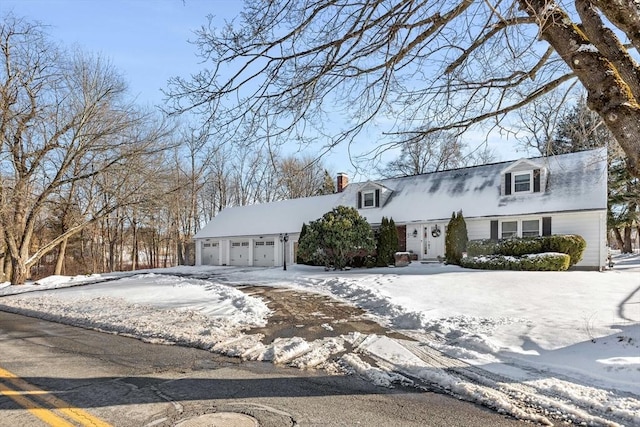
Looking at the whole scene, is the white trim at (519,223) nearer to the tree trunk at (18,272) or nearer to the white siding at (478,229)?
the white siding at (478,229)

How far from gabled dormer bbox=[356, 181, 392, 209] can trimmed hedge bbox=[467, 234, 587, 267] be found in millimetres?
7593

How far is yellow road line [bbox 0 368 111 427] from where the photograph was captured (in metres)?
3.58

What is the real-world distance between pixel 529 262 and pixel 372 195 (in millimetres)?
10749

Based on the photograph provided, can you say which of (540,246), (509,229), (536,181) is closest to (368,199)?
(509,229)

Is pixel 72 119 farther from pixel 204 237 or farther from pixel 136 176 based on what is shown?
pixel 204 237

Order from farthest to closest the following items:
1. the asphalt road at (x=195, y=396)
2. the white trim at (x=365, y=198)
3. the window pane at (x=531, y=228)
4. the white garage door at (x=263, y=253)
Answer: the white garage door at (x=263, y=253) → the white trim at (x=365, y=198) → the window pane at (x=531, y=228) → the asphalt road at (x=195, y=396)

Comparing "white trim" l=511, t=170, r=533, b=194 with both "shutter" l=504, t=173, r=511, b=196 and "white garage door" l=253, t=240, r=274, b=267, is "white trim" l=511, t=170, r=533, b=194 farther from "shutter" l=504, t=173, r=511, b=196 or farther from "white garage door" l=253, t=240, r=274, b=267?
"white garage door" l=253, t=240, r=274, b=267

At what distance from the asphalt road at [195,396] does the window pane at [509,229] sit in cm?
1775

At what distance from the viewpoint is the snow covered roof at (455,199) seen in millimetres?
19141

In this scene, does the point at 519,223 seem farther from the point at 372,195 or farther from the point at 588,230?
the point at 372,195

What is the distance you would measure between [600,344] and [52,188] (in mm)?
22768

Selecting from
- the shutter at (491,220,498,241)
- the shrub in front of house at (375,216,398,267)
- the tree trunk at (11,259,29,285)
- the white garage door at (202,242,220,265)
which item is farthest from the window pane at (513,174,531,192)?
the tree trunk at (11,259,29,285)

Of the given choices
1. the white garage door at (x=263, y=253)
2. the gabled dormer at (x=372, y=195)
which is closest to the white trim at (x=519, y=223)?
the gabled dormer at (x=372, y=195)

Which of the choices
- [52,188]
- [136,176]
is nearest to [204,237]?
[136,176]
